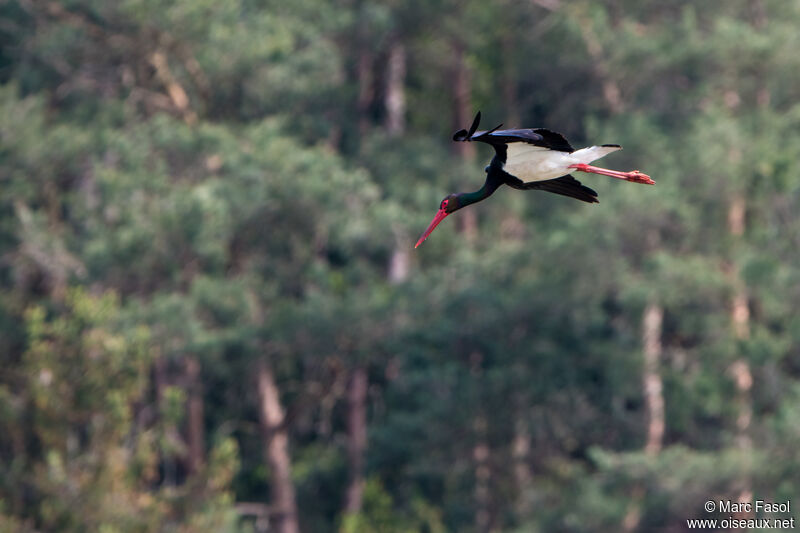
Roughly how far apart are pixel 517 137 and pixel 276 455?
12742 millimetres

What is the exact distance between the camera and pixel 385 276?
1995 cm

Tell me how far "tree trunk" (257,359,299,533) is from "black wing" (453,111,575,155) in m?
11.6

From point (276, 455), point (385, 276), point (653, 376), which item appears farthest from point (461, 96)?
point (276, 455)

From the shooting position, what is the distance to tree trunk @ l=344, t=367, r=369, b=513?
1983cm

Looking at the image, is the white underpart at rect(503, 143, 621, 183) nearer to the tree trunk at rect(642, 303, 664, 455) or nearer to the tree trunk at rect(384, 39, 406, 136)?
the tree trunk at rect(642, 303, 664, 455)

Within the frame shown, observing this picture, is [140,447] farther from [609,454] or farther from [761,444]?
[761,444]

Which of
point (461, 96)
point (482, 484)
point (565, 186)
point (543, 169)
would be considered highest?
point (461, 96)

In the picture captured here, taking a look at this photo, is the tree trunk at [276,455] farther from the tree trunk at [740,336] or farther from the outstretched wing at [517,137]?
the outstretched wing at [517,137]

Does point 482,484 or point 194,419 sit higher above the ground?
point 194,419

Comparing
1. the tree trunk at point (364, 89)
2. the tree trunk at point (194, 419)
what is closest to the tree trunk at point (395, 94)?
the tree trunk at point (364, 89)

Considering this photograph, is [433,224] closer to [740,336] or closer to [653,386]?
[740,336]

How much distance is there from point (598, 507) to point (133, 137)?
6.87 m

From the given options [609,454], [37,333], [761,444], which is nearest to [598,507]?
[609,454]

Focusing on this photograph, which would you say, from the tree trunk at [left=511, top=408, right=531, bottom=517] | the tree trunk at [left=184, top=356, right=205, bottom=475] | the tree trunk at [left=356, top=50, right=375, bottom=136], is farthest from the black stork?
the tree trunk at [left=356, top=50, right=375, bottom=136]
